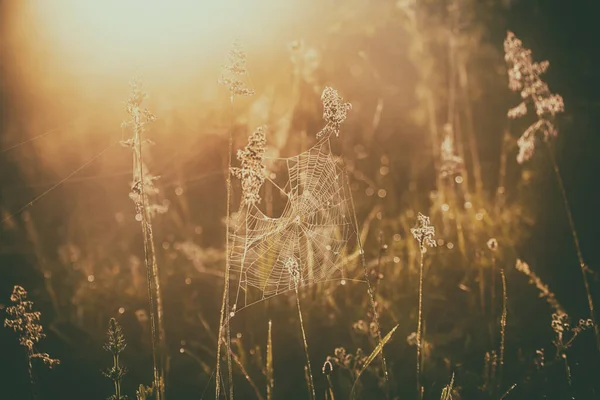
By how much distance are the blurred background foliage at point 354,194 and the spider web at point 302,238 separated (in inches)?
4.3

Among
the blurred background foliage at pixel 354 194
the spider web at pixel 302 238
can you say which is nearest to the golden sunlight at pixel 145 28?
the blurred background foliage at pixel 354 194

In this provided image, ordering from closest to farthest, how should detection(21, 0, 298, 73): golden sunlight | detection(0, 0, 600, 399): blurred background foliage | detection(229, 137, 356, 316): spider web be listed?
detection(0, 0, 600, 399): blurred background foliage < detection(229, 137, 356, 316): spider web < detection(21, 0, 298, 73): golden sunlight

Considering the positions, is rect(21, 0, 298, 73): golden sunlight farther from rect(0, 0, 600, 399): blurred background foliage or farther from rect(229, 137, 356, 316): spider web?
rect(229, 137, 356, 316): spider web

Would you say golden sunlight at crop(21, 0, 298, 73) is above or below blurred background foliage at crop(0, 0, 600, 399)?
above

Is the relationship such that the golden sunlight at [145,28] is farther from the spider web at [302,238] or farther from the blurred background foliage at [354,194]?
the spider web at [302,238]

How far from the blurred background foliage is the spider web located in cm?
11

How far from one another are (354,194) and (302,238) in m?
0.63

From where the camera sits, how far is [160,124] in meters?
3.54

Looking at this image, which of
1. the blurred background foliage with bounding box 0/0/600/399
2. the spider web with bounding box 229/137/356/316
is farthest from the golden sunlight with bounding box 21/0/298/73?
the spider web with bounding box 229/137/356/316

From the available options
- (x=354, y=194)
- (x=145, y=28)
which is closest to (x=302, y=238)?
(x=354, y=194)

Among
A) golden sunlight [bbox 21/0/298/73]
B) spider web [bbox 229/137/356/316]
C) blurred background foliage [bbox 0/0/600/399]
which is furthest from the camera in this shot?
golden sunlight [bbox 21/0/298/73]

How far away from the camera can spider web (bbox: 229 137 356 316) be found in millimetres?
2230

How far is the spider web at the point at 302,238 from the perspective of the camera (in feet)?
7.32

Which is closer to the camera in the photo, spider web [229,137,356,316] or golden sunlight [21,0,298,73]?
spider web [229,137,356,316]
